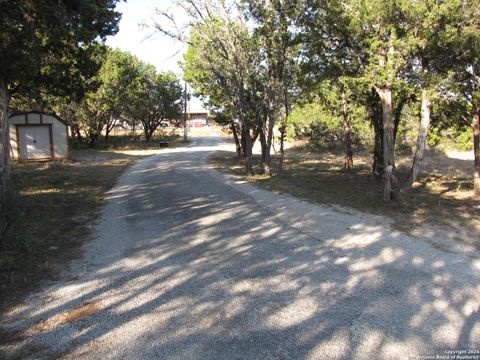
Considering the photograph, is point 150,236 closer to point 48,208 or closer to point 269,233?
point 269,233

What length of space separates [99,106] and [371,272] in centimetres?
3356

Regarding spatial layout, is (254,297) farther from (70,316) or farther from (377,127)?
(377,127)

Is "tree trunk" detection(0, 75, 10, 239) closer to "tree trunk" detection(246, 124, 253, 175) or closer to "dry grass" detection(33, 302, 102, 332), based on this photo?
"dry grass" detection(33, 302, 102, 332)

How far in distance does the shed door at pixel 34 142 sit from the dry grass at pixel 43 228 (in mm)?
9366

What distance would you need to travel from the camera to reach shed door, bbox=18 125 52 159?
75.7 feet

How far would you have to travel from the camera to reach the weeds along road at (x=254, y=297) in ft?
11.8

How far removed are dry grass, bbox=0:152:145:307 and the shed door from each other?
9.37 meters

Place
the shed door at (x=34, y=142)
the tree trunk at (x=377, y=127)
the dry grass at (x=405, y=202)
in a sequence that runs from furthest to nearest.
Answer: the shed door at (x=34, y=142), the tree trunk at (x=377, y=127), the dry grass at (x=405, y=202)

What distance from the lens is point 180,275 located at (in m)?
5.29

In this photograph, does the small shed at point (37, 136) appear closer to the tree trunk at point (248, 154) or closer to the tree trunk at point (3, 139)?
the tree trunk at point (248, 154)

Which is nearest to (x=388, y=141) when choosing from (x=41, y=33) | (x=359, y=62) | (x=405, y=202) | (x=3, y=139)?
(x=405, y=202)

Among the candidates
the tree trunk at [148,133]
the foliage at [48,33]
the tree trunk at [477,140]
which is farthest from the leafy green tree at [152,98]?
the tree trunk at [477,140]

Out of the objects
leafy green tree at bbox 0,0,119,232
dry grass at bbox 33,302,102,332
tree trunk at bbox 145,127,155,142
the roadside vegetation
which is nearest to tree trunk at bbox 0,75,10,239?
leafy green tree at bbox 0,0,119,232

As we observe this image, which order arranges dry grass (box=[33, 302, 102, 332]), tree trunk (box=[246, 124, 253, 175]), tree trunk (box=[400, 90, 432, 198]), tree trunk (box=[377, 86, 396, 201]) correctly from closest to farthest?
dry grass (box=[33, 302, 102, 332])
tree trunk (box=[400, 90, 432, 198])
tree trunk (box=[377, 86, 396, 201])
tree trunk (box=[246, 124, 253, 175])
